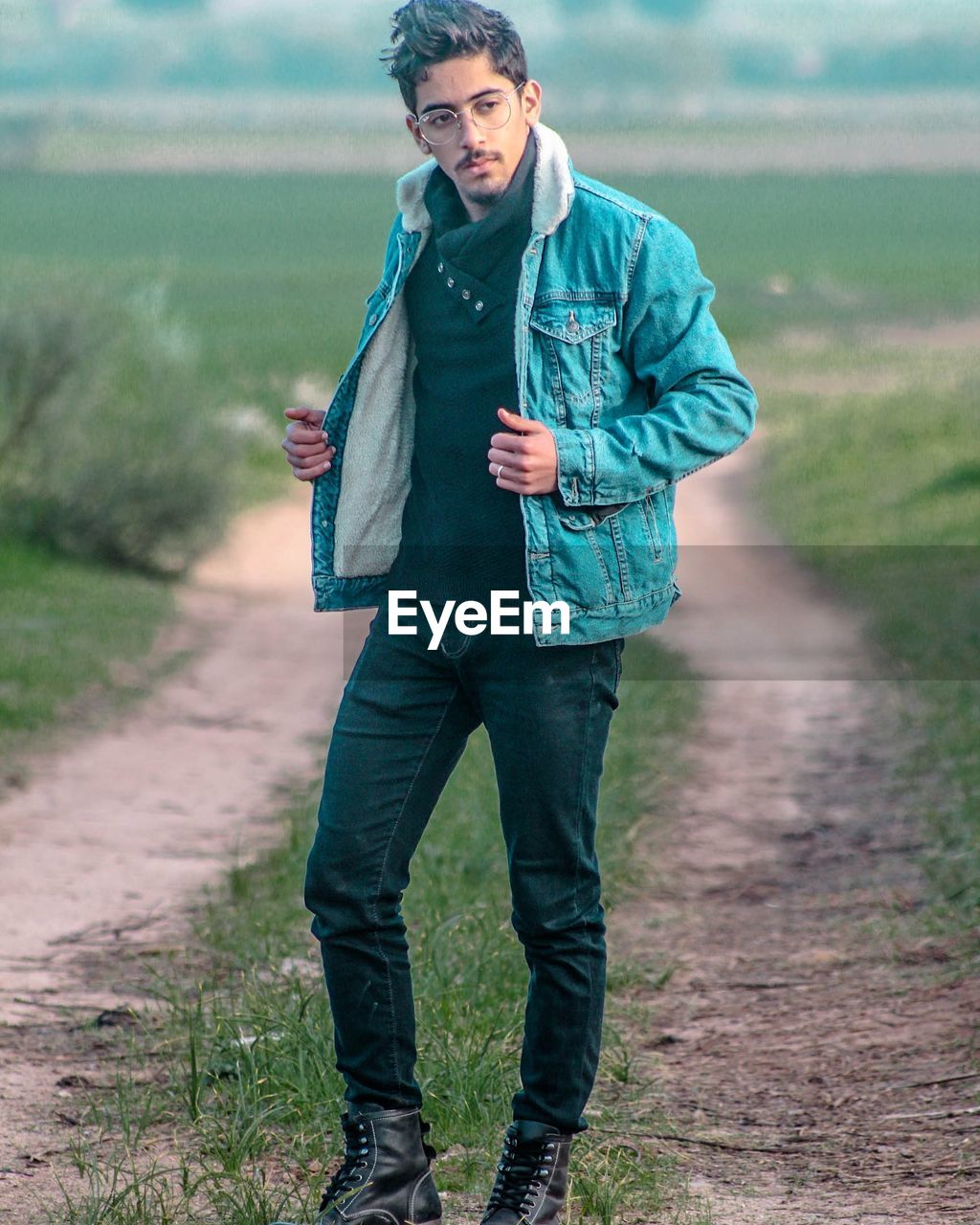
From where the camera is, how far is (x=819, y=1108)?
3.80 m

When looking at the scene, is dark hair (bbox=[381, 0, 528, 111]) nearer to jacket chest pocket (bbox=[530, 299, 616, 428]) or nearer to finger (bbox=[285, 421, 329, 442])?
jacket chest pocket (bbox=[530, 299, 616, 428])

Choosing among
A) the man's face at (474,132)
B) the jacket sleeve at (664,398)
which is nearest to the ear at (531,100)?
the man's face at (474,132)

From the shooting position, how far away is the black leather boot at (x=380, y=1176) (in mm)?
2869

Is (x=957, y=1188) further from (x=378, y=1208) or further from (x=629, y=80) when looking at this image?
(x=629, y=80)

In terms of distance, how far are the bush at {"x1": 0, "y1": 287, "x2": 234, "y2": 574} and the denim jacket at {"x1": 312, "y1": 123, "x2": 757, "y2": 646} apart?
36.9 ft

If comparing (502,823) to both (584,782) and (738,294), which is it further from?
(738,294)

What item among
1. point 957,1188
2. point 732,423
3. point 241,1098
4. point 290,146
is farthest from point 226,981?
point 290,146

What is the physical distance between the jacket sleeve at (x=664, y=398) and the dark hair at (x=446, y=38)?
0.35m

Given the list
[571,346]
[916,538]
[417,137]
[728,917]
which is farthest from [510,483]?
[916,538]

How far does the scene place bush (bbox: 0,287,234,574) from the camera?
13805 mm

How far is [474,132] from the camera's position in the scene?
278cm

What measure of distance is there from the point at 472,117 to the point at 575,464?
1.89 feet

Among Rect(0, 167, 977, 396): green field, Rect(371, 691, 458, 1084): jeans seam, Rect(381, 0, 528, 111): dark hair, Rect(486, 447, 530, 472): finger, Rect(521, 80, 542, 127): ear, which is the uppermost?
Rect(0, 167, 977, 396): green field

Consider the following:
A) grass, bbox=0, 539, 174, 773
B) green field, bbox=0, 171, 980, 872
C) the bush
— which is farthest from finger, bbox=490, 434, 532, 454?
the bush
